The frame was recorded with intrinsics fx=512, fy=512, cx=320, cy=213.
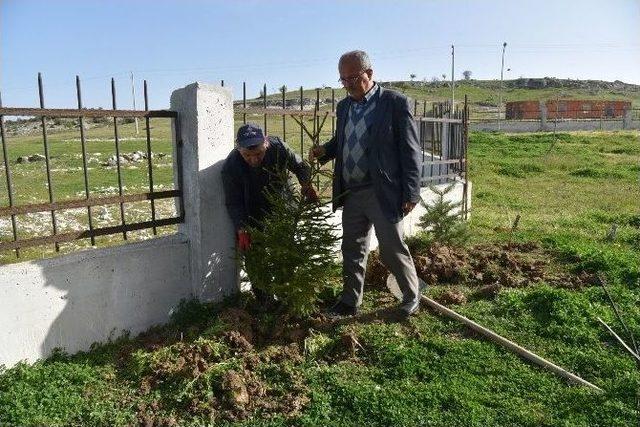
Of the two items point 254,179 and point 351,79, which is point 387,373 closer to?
point 254,179

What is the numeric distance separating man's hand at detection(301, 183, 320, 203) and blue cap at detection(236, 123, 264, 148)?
21.2 inches

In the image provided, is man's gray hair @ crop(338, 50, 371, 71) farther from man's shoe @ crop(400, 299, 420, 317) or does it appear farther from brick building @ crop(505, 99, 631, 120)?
brick building @ crop(505, 99, 631, 120)

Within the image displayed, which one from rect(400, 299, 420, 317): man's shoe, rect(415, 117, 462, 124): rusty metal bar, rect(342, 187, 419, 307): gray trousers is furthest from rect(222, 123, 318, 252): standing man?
rect(415, 117, 462, 124): rusty metal bar

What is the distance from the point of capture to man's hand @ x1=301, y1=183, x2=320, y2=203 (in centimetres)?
442

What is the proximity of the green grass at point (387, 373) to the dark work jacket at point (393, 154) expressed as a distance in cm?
117

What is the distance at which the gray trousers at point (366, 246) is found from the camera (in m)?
4.49

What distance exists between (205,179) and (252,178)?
0.44 metres

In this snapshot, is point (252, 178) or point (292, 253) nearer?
point (292, 253)

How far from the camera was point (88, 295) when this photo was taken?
13.8ft

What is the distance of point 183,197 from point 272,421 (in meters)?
2.33

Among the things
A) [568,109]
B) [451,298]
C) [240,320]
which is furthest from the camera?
[568,109]

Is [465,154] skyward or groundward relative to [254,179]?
groundward

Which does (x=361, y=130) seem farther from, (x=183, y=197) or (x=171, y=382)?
(x=171, y=382)

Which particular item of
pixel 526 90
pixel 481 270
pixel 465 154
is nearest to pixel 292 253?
pixel 481 270
